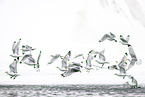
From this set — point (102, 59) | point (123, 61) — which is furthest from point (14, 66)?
point (123, 61)

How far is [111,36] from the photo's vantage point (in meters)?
48.9

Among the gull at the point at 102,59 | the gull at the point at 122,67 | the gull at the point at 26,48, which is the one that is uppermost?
the gull at the point at 26,48

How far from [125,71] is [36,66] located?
1844 centimetres

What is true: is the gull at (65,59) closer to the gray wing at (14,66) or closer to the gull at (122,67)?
the gray wing at (14,66)

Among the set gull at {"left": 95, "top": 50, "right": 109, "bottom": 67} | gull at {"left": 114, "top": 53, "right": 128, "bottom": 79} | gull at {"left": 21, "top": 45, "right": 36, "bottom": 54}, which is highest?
gull at {"left": 21, "top": 45, "right": 36, "bottom": 54}

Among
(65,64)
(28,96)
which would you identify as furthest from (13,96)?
(65,64)

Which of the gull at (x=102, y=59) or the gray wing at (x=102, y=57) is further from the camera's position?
the gray wing at (x=102, y=57)

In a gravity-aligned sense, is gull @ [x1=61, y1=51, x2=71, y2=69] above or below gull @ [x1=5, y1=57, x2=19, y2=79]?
above

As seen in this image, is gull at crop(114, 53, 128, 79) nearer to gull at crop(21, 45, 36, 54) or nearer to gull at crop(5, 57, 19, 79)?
gull at crop(21, 45, 36, 54)

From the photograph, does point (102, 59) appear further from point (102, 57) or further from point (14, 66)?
point (14, 66)

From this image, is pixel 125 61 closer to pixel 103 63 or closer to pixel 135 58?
pixel 135 58

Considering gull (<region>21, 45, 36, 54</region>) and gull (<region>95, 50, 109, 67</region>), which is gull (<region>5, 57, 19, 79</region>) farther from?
gull (<region>95, 50, 109, 67</region>)

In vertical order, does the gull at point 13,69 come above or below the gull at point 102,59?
below

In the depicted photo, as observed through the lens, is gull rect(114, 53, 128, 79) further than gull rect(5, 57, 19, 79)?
No
